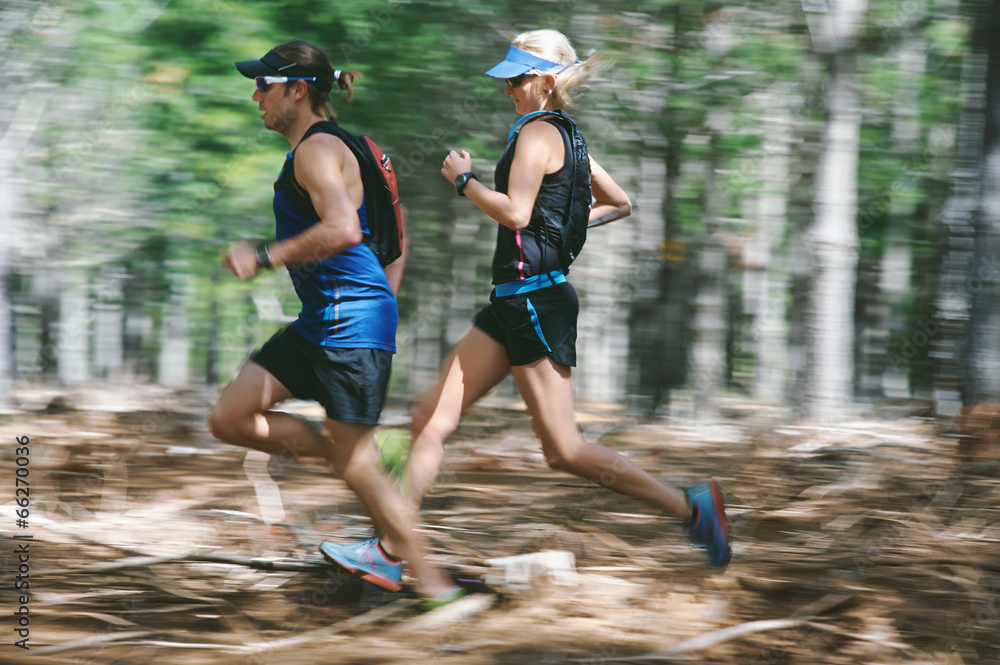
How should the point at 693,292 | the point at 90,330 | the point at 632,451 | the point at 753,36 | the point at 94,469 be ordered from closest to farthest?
the point at 94,469
the point at 632,451
the point at 753,36
the point at 693,292
the point at 90,330

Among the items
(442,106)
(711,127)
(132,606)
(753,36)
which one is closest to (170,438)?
(442,106)

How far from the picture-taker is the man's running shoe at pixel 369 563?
3.47m

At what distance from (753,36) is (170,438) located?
5417 millimetres

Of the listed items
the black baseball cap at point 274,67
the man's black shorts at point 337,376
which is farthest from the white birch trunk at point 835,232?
the black baseball cap at point 274,67

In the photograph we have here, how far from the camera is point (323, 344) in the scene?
3.30m

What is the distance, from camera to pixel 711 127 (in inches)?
287

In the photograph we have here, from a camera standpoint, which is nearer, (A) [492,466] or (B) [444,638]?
(B) [444,638]

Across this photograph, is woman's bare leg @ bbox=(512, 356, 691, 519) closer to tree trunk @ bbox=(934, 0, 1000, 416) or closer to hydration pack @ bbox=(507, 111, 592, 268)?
hydration pack @ bbox=(507, 111, 592, 268)

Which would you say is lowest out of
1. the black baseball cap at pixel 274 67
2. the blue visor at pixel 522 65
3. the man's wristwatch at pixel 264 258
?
the man's wristwatch at pixel 264 258

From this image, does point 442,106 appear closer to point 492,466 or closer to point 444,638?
point 492,466

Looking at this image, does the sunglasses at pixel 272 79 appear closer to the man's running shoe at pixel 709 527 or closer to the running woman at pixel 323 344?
the running woman at pixel 323 344

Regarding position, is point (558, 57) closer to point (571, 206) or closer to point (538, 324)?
point (571, 206)

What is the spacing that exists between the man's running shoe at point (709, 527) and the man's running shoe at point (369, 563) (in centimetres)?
118

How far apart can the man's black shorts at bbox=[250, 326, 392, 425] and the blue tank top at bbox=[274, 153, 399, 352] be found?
1.6 inches
